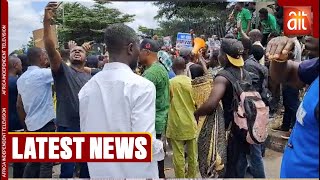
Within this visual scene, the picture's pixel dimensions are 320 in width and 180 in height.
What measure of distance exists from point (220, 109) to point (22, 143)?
3.97 ft

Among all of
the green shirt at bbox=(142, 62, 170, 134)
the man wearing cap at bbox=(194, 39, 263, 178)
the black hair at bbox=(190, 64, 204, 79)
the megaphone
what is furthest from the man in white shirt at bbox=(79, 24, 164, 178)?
the black hair at bbox=(190, 64, 204, 79)

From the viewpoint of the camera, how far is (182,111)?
9.82ft

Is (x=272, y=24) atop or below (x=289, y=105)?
atop

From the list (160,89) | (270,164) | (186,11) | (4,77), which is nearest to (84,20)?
(186,11)

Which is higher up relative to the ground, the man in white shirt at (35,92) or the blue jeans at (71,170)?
the man in white shirt at (35,92)

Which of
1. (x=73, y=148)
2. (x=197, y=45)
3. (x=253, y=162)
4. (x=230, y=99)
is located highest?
(x=197, y=45)

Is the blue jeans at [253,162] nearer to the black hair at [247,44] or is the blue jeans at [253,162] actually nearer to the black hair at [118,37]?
the black hair at [247,44]

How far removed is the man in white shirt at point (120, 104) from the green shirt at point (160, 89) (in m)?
0.97

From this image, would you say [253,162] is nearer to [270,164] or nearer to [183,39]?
[270,164]

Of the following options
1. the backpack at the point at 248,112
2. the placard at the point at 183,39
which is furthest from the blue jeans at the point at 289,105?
the backpack at the point at 248,112

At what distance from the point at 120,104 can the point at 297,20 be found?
654mm

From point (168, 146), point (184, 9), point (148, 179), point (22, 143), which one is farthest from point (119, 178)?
point (168, 146)

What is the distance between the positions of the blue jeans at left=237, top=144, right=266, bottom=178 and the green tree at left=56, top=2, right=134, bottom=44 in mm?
985

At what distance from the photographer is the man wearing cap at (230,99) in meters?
2.27
